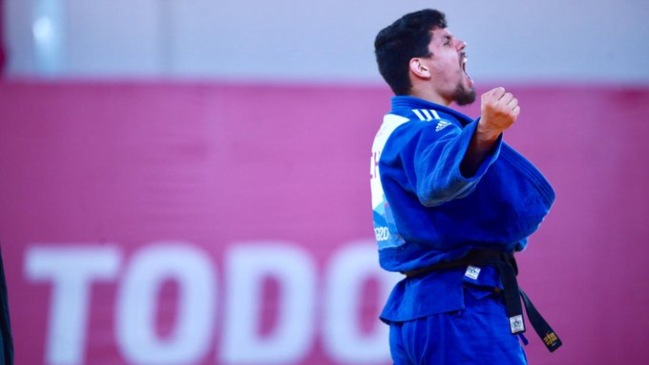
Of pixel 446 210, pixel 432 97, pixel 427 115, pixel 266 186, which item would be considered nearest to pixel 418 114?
pixel 427 115

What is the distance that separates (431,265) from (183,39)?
447cm

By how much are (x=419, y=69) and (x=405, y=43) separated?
0.12m

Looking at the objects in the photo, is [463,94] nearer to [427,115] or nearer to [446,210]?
[427,115]

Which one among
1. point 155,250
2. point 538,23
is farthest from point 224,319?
point 538,23

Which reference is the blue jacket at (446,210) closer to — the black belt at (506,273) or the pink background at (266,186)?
the black belt at (506,273)

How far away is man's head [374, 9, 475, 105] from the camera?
3.46 metres

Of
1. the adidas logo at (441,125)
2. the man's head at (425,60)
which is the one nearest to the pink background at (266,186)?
the man's head at (425,60)

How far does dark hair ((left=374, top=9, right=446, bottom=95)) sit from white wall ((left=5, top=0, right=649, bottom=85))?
11.3ft

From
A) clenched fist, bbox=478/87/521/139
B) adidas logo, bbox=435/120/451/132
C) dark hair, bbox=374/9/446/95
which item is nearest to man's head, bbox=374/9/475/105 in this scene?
dark hair, bbox=374/9/446/95

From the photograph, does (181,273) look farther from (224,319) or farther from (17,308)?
(17,308)

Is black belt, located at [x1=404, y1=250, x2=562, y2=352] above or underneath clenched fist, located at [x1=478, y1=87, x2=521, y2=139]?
underneath

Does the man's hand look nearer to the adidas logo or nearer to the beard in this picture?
the adidas logo

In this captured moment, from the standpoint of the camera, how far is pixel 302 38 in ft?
24.5

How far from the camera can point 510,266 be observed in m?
3.28
